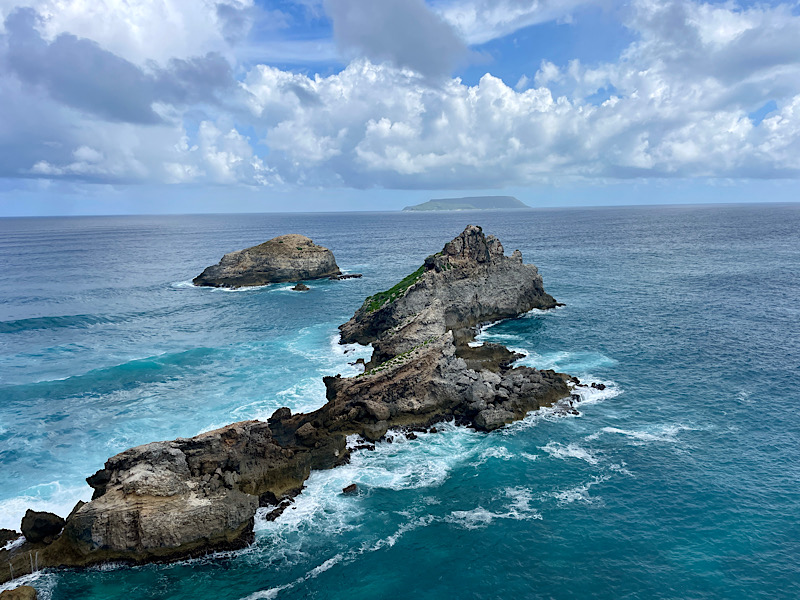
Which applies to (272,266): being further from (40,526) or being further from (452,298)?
(40,526)

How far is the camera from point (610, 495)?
38188 millimetres

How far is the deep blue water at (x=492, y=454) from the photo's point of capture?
103 ft

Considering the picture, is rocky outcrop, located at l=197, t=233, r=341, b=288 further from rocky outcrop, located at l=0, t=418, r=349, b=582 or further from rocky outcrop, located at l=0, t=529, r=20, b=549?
rocky outcrop, located at l=0, t=529, r=20, b=549

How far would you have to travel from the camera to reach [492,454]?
44.8 metres

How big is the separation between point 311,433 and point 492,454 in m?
16.6

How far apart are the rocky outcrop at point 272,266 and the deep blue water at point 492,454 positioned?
95.0 ft

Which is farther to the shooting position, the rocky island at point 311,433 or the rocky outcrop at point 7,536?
the rocky outcrop at point 7,536

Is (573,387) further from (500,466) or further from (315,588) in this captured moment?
(315,588)

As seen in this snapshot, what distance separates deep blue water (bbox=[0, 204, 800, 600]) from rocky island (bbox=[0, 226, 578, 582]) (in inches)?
73.3

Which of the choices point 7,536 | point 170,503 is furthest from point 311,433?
point 7,536

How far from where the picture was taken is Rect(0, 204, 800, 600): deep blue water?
31.3 metres

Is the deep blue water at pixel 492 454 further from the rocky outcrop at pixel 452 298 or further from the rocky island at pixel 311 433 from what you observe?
the rocky outcrop at pixel 452 298

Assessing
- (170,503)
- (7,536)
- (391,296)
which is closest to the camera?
(7,536)

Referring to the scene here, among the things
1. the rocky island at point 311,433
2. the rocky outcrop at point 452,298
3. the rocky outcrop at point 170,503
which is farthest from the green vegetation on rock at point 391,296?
the rocky outcrop at point 170,503
